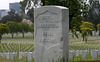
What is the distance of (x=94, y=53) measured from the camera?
42.4 ft

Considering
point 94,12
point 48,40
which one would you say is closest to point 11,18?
point 94,12

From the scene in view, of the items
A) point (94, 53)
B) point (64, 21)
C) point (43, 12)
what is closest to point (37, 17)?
point (43, 12)

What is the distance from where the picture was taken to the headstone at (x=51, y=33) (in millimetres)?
10492

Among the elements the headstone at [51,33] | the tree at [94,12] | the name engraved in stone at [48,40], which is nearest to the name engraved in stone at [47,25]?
the headstone at [51,33]

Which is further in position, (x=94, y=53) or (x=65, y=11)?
(x=94, y=53)

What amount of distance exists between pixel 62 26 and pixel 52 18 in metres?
0.46

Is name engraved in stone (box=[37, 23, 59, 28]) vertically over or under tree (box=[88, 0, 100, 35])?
over

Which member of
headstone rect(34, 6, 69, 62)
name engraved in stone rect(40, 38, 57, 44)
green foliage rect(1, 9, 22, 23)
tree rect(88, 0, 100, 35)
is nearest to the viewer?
headstone rect(34, 6, 69, 62)

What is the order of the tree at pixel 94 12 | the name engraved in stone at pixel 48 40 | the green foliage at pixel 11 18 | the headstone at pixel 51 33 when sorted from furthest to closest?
the green foliage at pixel 11 18 < the tree at pixel 94 12 < the name engraved in stone at pixel 48 40 < the headstone at pixel 51 33

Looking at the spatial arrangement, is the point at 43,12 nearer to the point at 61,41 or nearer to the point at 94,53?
the point at 61,41

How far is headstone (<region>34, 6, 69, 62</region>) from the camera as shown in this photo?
34.4 ft

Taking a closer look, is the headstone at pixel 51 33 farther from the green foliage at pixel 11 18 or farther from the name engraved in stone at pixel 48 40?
the green foliage at pixel 11 18

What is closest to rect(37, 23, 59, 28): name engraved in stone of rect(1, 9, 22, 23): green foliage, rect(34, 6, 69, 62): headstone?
rect(34, 6, 69, 62): headstone

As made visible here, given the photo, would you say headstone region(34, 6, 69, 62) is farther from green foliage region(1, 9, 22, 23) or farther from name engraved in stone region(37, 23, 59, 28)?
green foliage region(1, 9, 22, 23)
